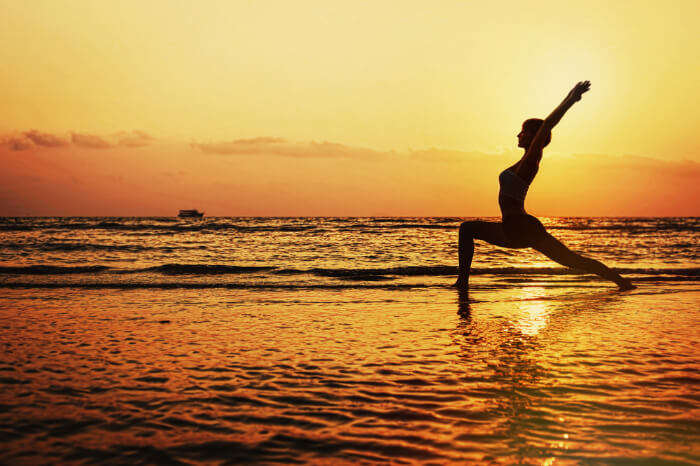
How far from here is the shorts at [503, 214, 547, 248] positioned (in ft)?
22.4

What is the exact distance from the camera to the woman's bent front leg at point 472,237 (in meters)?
7.10

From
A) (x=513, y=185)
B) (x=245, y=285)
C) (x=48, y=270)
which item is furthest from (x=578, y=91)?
(x=48, y=270)

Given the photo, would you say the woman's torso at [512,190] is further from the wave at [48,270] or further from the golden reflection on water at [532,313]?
the wave at [48,270]

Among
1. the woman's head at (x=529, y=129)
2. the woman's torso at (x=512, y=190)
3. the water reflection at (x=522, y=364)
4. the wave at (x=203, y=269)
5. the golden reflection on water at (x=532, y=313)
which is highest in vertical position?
the woman's head at (x=529, y=129)

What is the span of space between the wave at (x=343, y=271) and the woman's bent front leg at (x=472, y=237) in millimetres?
3505

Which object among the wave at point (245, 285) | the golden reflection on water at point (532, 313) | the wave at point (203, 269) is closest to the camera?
the golden reflection on water at point (532, 313)

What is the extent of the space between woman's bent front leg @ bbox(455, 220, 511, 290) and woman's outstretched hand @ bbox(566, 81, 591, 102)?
1.74 metres

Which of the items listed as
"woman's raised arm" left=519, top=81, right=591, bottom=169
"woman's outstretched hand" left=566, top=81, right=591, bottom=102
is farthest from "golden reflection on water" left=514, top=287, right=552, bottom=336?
"woman's outstretched hand" left=566, top=81, right=591, bottom=102

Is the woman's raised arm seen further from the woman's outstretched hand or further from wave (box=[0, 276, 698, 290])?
wave (box=[0, 276, 698, 290])

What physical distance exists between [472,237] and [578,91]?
227cm

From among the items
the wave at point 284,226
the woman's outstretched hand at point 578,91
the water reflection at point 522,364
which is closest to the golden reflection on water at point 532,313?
the water reflection at point 522,364

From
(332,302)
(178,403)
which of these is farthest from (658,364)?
(332,302)

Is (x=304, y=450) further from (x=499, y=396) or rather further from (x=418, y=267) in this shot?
(x=418, y=267)

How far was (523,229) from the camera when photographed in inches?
269
